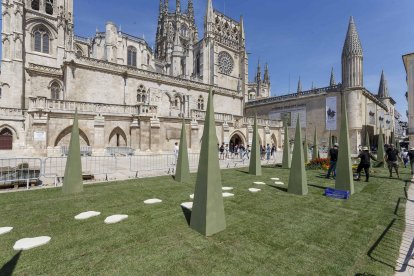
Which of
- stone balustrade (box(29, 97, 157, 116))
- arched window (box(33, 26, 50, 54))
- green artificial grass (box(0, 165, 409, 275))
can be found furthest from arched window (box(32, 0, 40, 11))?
green artificial grass (box(0, 165, 409, 275))

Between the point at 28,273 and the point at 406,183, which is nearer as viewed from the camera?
the point at 28,273

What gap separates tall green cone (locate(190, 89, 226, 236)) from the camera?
4.66 meters

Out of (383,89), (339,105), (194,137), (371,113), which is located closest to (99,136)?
(194,137)

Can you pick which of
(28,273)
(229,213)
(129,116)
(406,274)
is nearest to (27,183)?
(28,273)

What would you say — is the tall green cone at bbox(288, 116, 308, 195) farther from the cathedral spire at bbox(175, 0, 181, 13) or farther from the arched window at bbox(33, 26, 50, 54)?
the cathedral spire at bbox(175, 0, 181, 13)

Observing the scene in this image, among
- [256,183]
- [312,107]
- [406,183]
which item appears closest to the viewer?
[256,183]

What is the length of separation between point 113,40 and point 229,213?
36512 millimetres

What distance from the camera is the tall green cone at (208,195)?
466 centimetres

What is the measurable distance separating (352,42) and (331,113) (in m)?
10.9

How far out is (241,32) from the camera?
5172cm

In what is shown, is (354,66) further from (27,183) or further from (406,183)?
(27,183)

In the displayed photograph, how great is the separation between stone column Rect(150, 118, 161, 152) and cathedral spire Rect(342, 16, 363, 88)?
29070 mm

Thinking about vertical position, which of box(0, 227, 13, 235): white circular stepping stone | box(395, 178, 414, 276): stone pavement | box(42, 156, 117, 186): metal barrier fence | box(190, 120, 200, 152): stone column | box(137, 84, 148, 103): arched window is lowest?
box(395, 178, 414, 276): stone pavement

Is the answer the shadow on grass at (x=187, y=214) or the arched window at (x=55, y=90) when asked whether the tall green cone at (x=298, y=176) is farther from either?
the arched window at (x=55, y=90)
